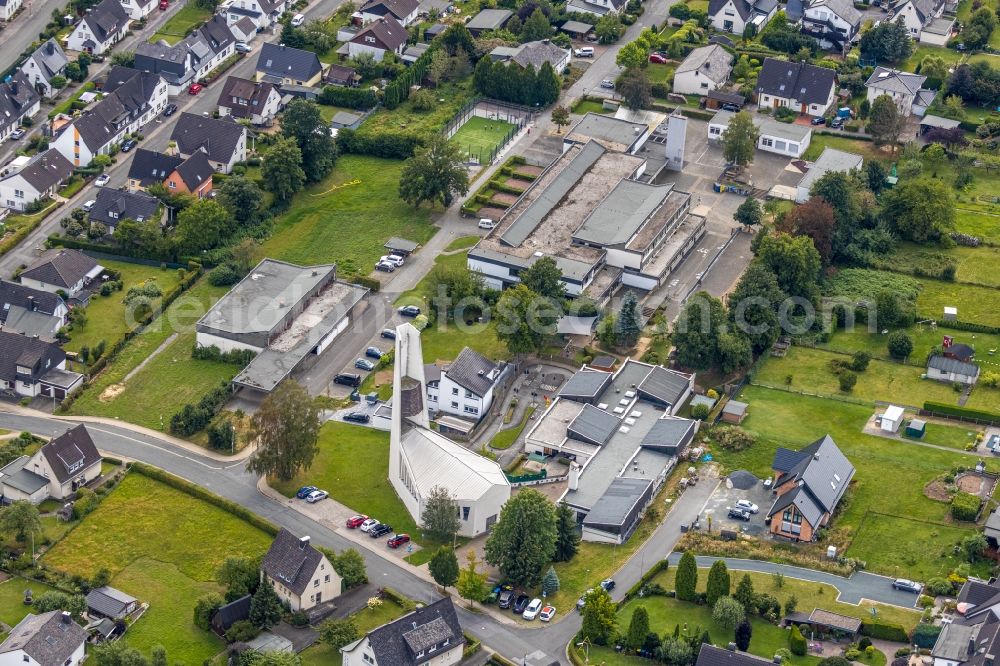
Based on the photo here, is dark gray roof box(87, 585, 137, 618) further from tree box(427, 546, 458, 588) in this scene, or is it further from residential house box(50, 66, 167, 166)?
residential house box(50, 66, 167, 166)

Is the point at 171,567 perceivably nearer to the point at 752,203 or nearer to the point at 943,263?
the point at 752,203

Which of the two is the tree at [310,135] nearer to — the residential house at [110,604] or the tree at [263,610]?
the residential house at [110,604]

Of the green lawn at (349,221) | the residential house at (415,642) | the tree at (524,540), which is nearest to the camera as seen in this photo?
the residential house at (415,642)

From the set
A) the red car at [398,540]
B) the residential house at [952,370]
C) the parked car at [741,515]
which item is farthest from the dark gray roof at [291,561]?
the residential house at [952,370]

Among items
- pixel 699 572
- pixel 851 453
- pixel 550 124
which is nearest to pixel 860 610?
pixel 699 572

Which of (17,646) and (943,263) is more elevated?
(17,646)

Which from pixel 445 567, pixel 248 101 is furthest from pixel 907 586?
pixel 248 101
